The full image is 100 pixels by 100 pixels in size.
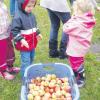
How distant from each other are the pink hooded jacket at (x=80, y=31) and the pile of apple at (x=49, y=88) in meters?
0.46

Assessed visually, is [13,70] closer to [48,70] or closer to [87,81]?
[48,70]

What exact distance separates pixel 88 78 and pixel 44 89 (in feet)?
3.57

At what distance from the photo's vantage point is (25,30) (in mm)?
4465

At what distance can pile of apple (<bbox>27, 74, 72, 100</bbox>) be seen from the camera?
3863 mm

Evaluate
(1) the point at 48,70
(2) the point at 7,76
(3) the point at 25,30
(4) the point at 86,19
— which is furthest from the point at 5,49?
(4) the point at 86,19

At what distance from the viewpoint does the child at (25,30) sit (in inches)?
172

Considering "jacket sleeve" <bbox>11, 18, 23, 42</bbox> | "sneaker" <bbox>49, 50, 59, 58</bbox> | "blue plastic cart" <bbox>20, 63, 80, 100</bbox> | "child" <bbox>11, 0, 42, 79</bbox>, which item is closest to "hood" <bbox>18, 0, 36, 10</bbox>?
"child" <bbox>11, 0, 42, 79</bbox>

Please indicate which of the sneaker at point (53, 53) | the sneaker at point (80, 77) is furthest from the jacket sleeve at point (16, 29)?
the sneaker at point (53, 53)

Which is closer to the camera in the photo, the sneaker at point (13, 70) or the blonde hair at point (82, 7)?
the blonde hair at point (82, 7)

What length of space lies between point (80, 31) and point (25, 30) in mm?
710

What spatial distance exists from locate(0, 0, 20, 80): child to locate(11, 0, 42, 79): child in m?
0.22

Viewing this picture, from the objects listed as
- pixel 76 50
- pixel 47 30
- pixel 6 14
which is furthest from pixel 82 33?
pixel 47 30

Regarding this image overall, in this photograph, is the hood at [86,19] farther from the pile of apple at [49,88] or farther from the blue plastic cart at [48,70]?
the pile of apple at [49,88]

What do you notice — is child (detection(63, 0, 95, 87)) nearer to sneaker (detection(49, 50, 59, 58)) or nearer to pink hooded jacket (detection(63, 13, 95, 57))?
pink hooded jacket (detection(63, 13, 95, 57))
